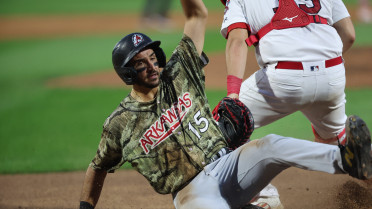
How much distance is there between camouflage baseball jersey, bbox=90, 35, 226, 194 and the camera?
3.56m

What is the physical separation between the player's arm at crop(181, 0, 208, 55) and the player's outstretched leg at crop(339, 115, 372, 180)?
1372mm

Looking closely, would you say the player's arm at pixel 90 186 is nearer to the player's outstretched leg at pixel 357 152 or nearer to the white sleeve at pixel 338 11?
the player's outstretched leg at pixel 357 152

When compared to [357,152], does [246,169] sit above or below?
below

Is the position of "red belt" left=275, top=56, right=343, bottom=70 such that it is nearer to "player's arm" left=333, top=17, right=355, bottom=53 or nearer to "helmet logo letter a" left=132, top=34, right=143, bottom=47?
"player's arm" left=333, top=17, right=355, bottom=53

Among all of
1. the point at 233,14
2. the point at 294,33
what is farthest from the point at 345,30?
the point at 233,14

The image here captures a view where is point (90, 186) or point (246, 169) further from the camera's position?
point (90, 186)

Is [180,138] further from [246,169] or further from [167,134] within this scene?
[246,169]

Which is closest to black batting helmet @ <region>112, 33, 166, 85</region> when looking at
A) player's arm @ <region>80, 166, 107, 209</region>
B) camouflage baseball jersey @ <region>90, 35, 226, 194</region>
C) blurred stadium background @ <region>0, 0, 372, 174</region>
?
camouflage baseball jersey @ <region>90, 35, 226, 194</region>

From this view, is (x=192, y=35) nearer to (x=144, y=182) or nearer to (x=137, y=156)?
(x=137, y=156)

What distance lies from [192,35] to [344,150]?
58.5 inches

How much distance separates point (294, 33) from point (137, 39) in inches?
48.8

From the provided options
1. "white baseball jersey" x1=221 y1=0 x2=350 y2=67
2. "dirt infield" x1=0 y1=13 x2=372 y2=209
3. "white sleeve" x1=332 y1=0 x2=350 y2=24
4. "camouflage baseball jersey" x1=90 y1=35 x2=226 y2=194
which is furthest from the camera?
"dirt infield" x1=0 y1=13 x2=372 y2=209

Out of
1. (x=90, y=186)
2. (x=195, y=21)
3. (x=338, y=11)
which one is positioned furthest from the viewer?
(x=338, y=11)

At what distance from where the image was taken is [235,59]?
4.16 m
